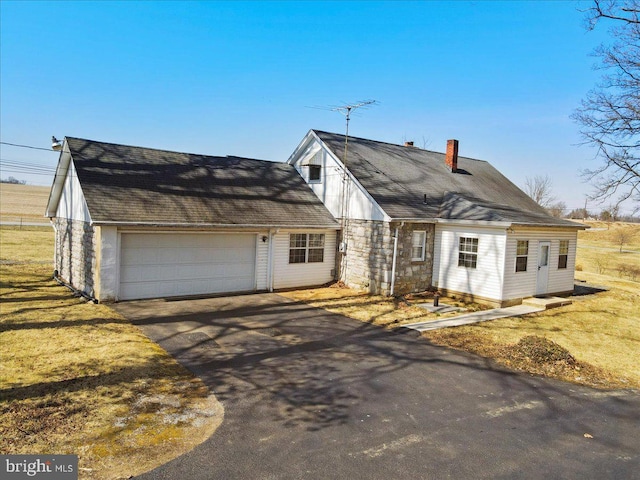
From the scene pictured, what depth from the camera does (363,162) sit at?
62.7 feet

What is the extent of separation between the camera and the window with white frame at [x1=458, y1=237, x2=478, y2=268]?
52.0ft

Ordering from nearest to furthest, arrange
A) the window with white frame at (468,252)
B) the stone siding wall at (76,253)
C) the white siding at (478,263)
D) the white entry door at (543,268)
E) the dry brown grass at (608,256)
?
1. the stone siding wall at (76,253)
2. the white siding at (478,263)
3. the window with white frame at (468,252)
4. the white entry door at (543,268)
5. the dry brown grass at (608,256)

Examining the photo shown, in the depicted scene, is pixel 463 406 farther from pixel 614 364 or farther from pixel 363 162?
pixel 363 162

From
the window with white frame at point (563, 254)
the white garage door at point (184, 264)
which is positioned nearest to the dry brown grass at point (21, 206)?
the white garage door at point (184, 264)

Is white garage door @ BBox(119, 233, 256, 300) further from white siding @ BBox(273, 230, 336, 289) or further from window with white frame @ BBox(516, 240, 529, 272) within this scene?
window with white frame @ BBox(516, 240, 529, 272)

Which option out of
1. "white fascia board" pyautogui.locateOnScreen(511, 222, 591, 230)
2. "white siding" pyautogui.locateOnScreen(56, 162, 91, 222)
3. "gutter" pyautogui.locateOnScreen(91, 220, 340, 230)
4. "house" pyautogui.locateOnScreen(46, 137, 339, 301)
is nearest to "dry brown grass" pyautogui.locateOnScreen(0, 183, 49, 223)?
"white siding" pyautogui.locateOnScreen(56, 162, 91, 222)

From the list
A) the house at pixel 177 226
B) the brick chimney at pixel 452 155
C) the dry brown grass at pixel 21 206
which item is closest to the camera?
the house at pixel 177 226

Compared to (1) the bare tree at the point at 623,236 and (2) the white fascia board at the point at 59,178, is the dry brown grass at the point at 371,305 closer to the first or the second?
(2) the white fascia board at the point at 59,178

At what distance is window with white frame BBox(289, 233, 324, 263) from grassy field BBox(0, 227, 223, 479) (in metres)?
7.33

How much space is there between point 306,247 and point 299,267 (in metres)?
0.86

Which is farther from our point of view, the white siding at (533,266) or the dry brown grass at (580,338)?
the white siding at (533,266)

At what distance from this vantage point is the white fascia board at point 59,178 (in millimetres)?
15697

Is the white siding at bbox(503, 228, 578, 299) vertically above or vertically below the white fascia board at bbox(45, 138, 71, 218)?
below

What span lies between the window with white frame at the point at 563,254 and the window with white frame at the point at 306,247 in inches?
374
